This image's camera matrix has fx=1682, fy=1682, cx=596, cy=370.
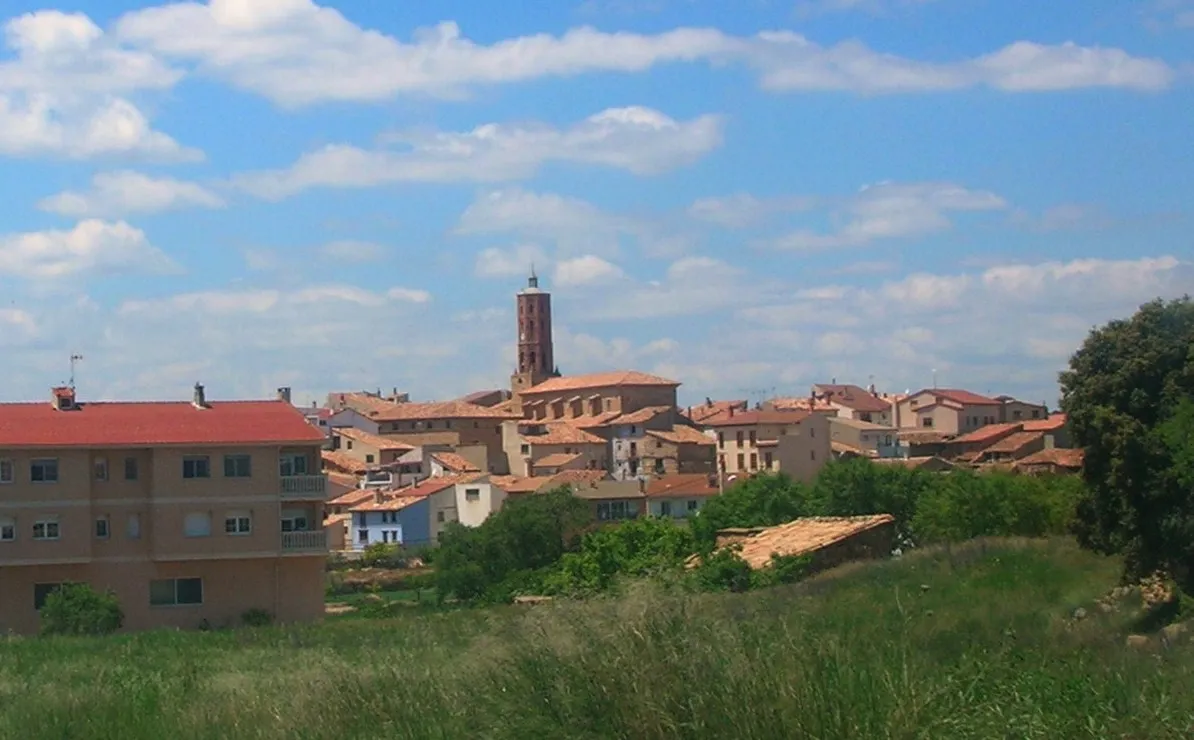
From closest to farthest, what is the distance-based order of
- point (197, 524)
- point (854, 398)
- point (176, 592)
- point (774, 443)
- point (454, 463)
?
point (176, 592) < point (197, 524) < point (774, 443) < point (454, 463) < point (854, 398)

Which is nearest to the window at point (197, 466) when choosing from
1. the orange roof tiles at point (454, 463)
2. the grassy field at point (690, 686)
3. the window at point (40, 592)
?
the window at point (40, 592)

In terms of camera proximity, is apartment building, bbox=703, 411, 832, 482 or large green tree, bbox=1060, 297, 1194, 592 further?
apartment building, bbox=703, 411, 832, 482

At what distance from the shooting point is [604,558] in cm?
3741

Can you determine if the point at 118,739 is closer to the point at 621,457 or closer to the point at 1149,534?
the point at 1149,534

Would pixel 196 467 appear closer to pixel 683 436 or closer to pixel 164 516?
pixel 164 516

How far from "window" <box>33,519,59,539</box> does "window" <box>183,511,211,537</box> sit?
3431 mm

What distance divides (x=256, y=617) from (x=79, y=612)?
5.73 m

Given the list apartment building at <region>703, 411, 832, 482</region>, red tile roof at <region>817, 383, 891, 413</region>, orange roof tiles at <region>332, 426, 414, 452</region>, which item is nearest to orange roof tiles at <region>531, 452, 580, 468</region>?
orange roof tiles at <region>332, 426, 414, 452</region>

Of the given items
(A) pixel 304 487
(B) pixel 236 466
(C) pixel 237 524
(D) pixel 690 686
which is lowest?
(D) pixel 690 686

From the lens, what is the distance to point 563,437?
113750mm

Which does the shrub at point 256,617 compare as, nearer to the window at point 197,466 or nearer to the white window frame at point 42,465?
the window at point 197,466

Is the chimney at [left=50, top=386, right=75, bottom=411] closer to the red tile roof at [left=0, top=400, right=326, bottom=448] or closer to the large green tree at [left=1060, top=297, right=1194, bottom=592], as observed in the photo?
the red tile roof at [left=0, top=400, right=326, bottom=448]

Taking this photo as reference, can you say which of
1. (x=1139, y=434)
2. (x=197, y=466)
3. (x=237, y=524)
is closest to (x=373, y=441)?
(x=197, y=466)

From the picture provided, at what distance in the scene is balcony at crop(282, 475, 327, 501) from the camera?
48.2 meters
